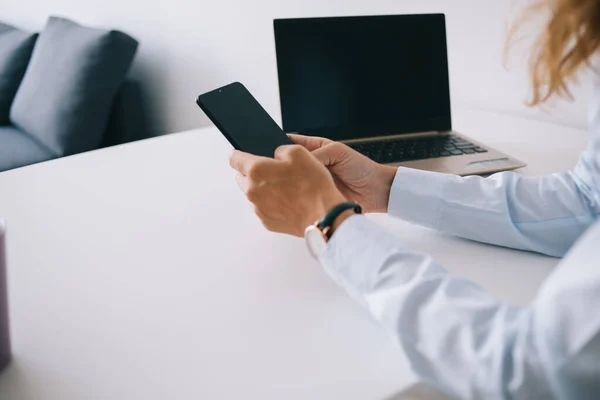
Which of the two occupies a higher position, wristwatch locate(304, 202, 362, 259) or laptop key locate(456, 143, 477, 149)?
wristwatch locate(304, 202, 362, 259)

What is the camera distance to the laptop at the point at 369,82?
3.19ft

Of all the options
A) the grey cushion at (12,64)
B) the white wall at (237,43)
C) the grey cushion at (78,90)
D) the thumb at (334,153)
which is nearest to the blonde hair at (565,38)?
the thumb at (334,153)

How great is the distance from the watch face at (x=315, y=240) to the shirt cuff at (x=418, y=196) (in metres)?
0.21

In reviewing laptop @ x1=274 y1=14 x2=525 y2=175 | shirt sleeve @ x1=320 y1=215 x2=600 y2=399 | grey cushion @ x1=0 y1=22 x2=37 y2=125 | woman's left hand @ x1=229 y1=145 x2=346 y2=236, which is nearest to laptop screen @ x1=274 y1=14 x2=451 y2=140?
laptop @ x1=274 y1=14 x2=525 y2=175

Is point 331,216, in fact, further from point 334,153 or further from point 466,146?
point 466,146

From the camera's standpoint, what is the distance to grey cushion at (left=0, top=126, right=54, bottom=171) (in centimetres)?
160

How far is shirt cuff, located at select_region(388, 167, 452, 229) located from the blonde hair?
0.57 feet

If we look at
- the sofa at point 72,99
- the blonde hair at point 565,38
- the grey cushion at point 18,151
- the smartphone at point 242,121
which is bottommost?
the grey cushion at point 18,151

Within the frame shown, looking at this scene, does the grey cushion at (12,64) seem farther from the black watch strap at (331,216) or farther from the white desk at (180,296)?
the black watch strap at (331,216)

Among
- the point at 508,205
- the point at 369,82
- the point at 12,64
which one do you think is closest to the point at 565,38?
the point at 508,205

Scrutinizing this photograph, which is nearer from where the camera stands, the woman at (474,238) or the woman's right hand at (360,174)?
the woman at (474,238)

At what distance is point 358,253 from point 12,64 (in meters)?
2.01

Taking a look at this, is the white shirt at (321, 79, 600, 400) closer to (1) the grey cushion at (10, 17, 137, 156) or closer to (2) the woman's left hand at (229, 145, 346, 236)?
(2) the woman's left hand at (229, 145, 346, 236)

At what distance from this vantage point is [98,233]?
66 centimetres
